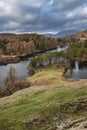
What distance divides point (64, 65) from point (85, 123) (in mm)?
141420

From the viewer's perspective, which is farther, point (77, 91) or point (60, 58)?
point (60, 58)

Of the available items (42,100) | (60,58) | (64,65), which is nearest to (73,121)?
(42,100)

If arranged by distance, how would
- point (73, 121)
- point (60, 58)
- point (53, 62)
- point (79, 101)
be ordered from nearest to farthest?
point (73, 121)
point (79, 101)
point (53, 62)
point (60, 58)

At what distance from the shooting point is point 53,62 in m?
183

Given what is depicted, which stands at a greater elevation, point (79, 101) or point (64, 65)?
point (79, 101)

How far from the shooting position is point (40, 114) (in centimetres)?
3469

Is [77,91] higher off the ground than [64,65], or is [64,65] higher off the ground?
[77,91]

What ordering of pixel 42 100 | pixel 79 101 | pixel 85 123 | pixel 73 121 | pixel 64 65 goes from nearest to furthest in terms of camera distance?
1. pixel 85 123
2. pixel 73 121
3. pixel 79 101
4. pixel 42 100
5. pixel 64 65

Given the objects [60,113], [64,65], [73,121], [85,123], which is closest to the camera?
[85,123]

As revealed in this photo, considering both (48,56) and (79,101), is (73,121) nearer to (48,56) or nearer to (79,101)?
(79,101)

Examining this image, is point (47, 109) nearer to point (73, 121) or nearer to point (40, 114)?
point (40, 114)

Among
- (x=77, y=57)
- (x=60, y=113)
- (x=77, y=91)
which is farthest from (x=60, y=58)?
(x=60, y=113)

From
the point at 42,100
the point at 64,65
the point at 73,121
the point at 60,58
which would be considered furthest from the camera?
the point at 60,58

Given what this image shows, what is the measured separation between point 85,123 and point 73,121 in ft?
8.57
